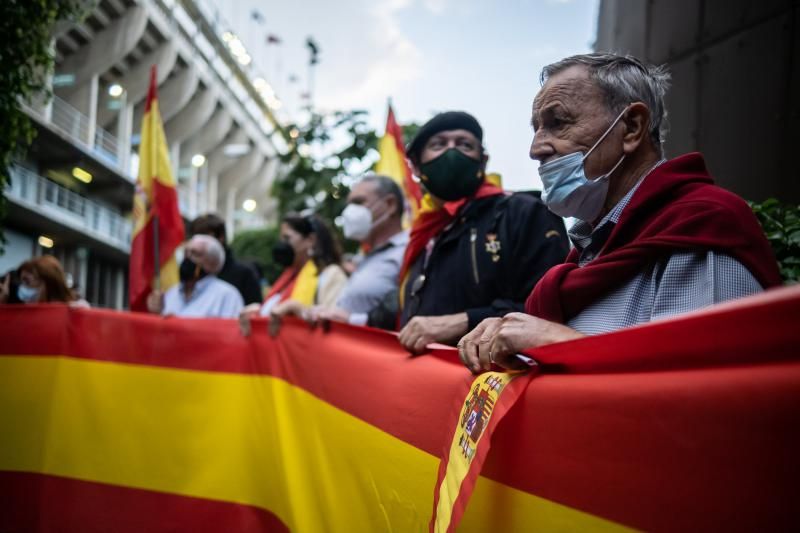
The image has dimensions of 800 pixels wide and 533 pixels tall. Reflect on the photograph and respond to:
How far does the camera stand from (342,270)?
15.3 feet

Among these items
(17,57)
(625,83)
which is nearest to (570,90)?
(625,83)

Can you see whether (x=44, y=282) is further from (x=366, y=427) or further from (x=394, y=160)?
(x=366, y=427)

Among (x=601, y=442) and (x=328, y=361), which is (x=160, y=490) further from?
(x=601, y=442)

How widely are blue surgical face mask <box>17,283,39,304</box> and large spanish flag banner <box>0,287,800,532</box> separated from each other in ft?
3.58

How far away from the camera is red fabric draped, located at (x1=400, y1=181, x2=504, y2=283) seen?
2.86 meters

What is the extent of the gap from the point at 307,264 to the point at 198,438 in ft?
5.59

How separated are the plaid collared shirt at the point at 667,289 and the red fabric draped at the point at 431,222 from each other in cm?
121

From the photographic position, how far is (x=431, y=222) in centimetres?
309

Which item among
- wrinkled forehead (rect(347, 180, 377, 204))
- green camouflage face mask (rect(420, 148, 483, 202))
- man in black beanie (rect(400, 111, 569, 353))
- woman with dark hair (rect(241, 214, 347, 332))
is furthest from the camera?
woman with dark hair (rect(241, 214, 347, 332))

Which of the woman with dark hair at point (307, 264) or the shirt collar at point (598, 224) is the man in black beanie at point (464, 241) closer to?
the shirt collar at point (598, 224)

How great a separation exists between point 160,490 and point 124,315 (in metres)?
1.10

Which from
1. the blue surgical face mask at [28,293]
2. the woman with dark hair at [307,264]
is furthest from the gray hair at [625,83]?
the blue surgical face mask at [28,293]

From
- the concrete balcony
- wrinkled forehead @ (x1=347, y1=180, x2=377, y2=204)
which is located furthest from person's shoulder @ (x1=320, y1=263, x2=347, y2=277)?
the concrete balcony

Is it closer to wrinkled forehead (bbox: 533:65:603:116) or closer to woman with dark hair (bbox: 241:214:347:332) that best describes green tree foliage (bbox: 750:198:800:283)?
wrinkled forehead (bbox: 533:65:603:116)
